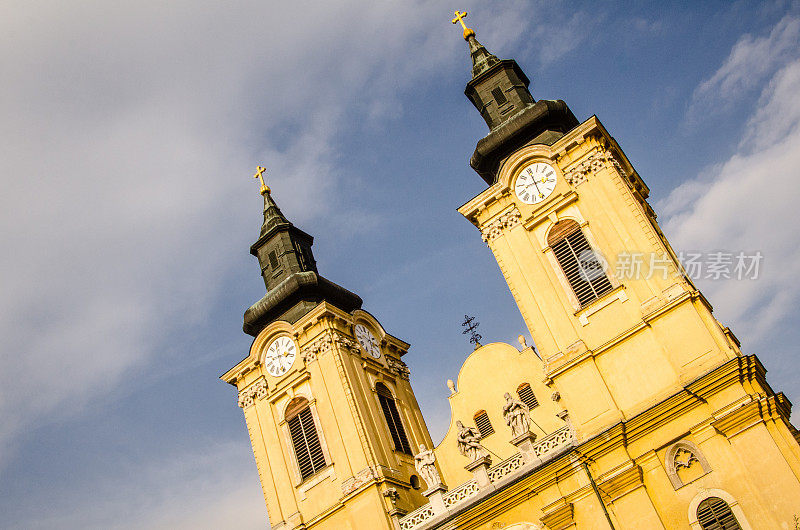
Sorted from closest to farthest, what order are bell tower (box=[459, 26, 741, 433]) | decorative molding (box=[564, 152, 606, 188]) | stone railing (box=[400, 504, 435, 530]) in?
1. bell tower (box=[459, 26, 741, 433])
2. stone railing (box=[400, 504, 435, 530])
3. decorative molding (box=[564, 152, 606, 188])

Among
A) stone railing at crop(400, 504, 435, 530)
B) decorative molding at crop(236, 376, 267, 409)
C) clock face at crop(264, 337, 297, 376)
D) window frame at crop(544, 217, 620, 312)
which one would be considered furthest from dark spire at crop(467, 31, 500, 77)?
stone railing at crop(400, 504, 435, 530)

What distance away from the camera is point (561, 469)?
65.1 feet

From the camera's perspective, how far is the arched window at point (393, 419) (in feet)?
85.3

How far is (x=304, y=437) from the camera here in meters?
25.4

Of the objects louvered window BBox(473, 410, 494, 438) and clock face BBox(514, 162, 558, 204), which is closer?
clock face BBox(514, 162, 558, 204)

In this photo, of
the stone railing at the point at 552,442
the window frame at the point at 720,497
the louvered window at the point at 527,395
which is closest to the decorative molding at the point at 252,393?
the louvered window at the point at 527,395

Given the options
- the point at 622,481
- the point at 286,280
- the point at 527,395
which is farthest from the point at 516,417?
the point at 286,280

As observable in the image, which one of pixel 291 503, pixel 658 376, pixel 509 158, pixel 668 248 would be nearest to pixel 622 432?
pixel 658 376

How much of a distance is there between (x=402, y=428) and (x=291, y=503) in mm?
4523

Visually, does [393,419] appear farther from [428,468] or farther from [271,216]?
[271,216]

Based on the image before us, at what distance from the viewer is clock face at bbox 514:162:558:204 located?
23500 millimetres

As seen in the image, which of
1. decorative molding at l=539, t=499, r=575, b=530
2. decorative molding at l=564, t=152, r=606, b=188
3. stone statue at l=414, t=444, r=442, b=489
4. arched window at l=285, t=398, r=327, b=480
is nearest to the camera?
decorative molding at l=539, t=499, r=575, b=530

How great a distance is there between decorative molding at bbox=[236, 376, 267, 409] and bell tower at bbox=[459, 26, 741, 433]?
352 inches

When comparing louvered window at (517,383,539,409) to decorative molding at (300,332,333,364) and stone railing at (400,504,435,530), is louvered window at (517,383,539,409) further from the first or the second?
decorative molding at (300,332,333,364)
